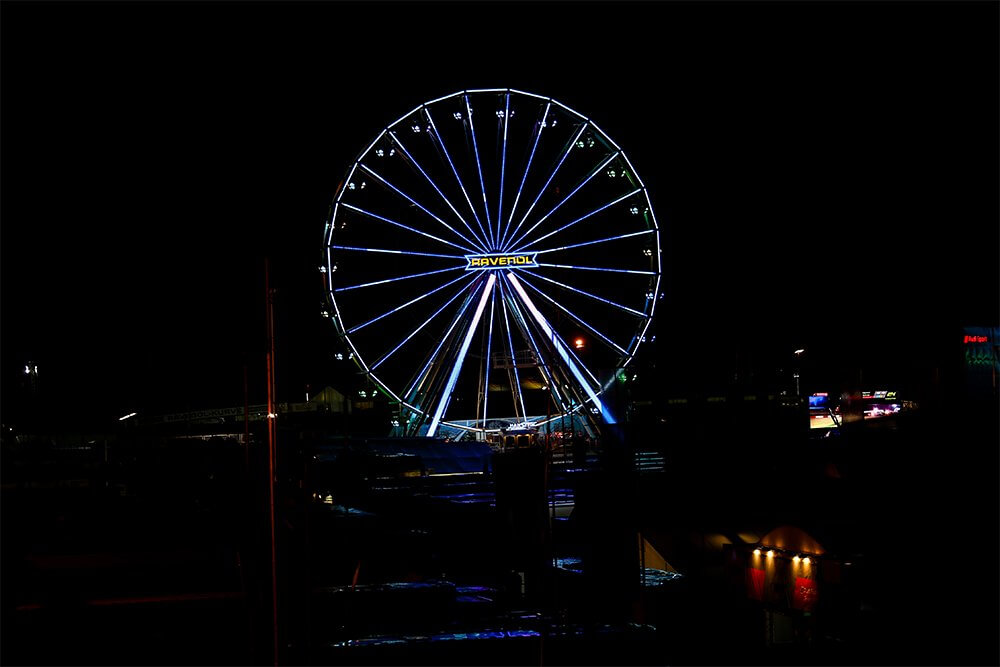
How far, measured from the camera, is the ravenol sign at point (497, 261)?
75.6ft

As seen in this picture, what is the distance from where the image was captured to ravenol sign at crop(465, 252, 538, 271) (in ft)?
75.6

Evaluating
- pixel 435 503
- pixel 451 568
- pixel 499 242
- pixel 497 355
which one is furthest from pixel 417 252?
pixel 451 568

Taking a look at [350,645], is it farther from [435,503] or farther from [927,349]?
[927,349]

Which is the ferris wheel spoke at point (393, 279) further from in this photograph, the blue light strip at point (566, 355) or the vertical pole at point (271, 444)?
the vertical pole at point (271, 444)

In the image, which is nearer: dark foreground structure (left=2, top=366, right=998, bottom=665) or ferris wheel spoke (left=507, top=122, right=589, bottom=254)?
dark foreground structure (left=2, top=366, right=998, bottom=665)

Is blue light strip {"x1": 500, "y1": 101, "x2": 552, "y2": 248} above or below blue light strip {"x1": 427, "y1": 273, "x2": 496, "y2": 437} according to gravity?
above

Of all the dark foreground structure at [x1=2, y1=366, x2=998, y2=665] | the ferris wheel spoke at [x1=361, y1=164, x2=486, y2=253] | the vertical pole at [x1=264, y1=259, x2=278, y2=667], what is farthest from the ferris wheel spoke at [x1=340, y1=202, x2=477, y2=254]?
the vertical pole at [x1=264, y1=259, x2=278, y2=667]

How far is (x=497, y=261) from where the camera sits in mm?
23062

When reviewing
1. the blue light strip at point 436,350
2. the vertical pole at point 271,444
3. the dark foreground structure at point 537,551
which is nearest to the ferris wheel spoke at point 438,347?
the blue light strip at point 436,350

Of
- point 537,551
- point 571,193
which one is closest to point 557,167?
point 571,193

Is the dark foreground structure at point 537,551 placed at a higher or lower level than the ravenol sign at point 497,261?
lower

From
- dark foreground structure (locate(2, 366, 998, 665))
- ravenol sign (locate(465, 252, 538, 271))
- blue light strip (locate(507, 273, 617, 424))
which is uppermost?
ravenol sign (locate(465, 252, 538, 271))

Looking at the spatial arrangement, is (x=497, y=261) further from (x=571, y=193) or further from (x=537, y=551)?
(x=537, y=551)

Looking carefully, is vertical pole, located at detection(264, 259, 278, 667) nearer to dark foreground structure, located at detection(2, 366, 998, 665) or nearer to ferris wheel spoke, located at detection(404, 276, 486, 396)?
dark foreground structure, located at detection(2, 366, 998, 665)
